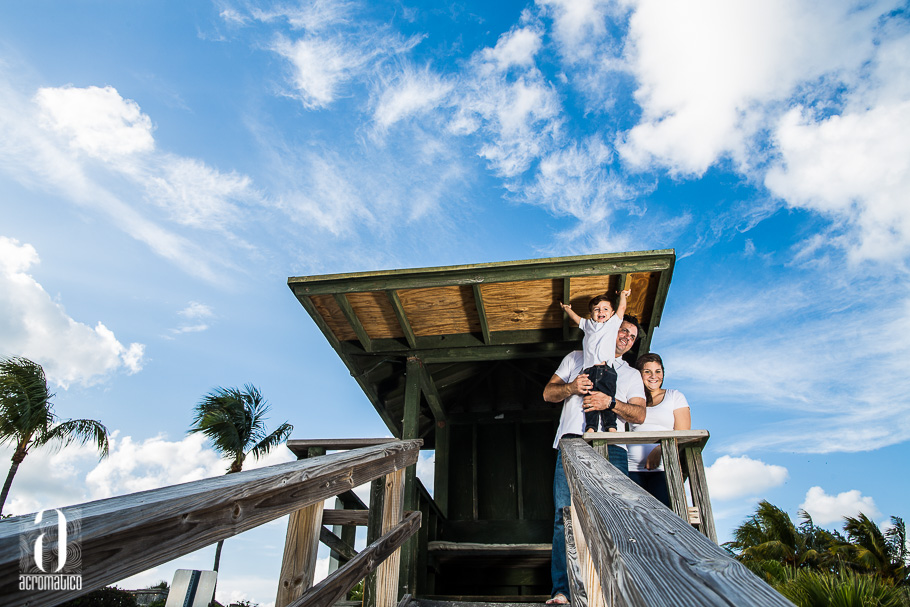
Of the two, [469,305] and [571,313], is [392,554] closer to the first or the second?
[571,313]

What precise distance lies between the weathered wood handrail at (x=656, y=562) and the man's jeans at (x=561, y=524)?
209cm

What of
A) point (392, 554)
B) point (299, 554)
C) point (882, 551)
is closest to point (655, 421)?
point (392, 554)

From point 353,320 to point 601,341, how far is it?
8.19 ft

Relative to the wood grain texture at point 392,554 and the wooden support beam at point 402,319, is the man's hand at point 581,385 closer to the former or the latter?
the wood grain texture at point 392,554

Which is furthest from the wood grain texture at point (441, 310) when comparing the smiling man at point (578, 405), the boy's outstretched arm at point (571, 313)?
the smiling man at point (578, 405)

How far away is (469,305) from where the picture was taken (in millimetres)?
5402

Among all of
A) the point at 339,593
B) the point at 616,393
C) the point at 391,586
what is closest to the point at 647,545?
the point at 339,593

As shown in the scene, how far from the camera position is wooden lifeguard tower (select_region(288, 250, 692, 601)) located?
5.00 meters

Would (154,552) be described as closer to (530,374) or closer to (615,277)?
(615,277)

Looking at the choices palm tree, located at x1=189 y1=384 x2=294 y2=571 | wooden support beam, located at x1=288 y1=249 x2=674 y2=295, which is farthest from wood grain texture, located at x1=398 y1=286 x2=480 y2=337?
palm tree, located at x1=189 y1=384 x2=294 y2=571

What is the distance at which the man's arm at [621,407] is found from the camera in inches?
155

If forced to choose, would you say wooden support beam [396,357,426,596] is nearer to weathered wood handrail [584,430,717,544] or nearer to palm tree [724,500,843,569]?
weathered wood handrail [584,430,717,544]

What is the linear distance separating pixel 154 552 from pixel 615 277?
4303 millimetres

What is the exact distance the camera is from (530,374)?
8266 mm
